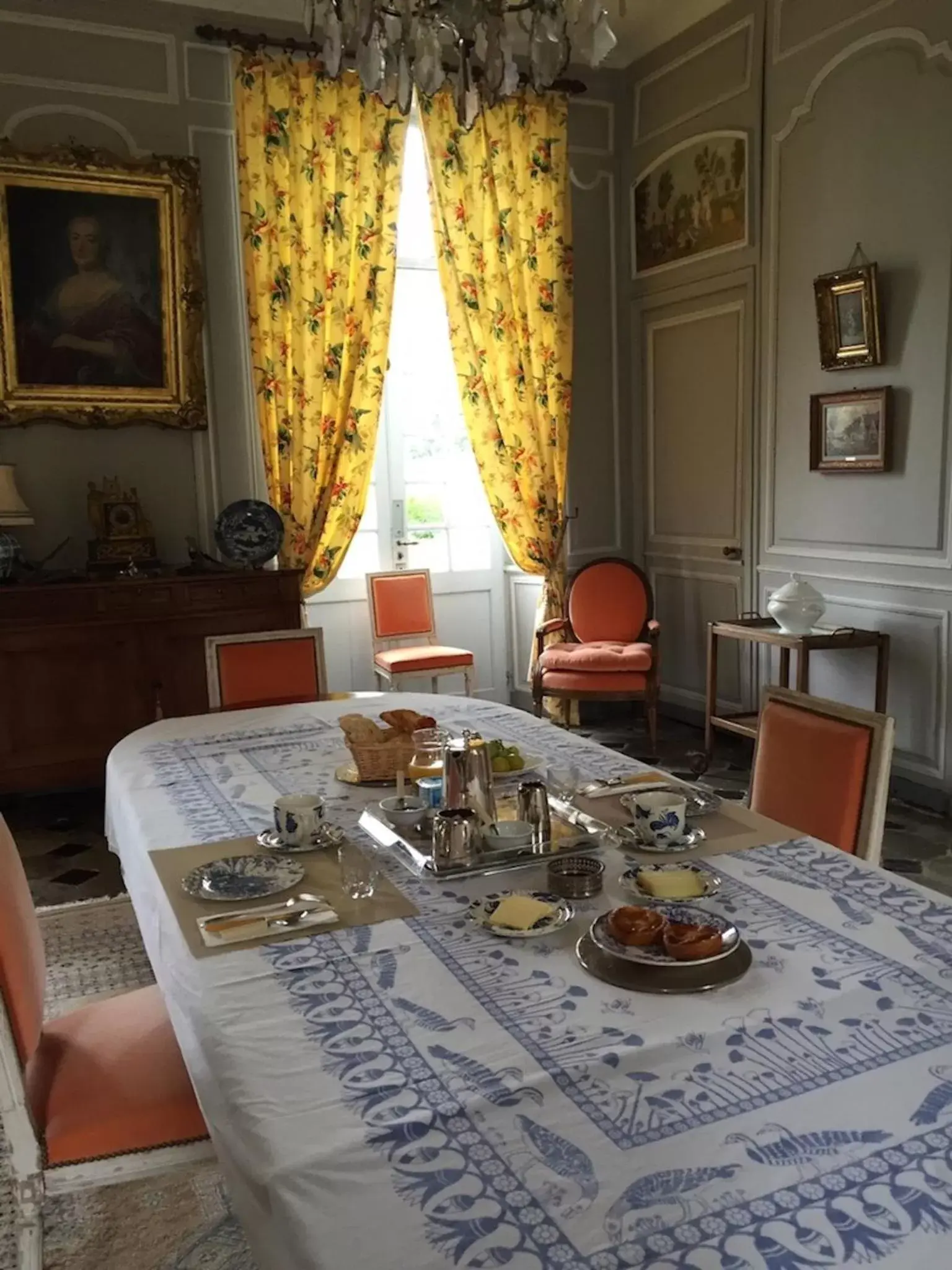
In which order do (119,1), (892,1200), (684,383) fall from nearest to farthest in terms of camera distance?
1. (892,1200)
2. (119,1)
3. (684,383)

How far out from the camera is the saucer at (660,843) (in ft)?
5.53

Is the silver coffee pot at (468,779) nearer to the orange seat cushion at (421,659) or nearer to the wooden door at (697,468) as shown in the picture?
the orange seat cushion at (421,659)

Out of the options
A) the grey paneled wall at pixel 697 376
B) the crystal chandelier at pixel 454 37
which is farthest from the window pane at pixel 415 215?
the crystal chandelier at pixel 454 37

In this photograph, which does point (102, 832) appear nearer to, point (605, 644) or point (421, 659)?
point (421, 659)

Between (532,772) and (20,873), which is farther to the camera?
(532,772)

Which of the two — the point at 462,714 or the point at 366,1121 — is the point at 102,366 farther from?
the point at 366,1121

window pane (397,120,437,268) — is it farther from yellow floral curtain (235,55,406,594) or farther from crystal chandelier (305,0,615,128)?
crystal chandelier (305,0,615,128)

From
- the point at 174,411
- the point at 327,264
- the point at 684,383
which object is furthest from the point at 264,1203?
the point at 684,383

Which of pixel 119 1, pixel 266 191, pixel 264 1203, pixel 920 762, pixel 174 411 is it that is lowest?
pixel 920 762

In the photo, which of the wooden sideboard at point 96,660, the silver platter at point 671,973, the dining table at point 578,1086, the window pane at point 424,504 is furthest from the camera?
the window pane at point 424,504

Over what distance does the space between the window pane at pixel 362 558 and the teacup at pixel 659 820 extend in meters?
3.90

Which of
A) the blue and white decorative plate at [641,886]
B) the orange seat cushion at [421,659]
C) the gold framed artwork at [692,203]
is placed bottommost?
the orange seat cushion at [421,659]

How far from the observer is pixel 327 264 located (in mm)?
4852

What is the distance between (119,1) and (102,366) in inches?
61.8
